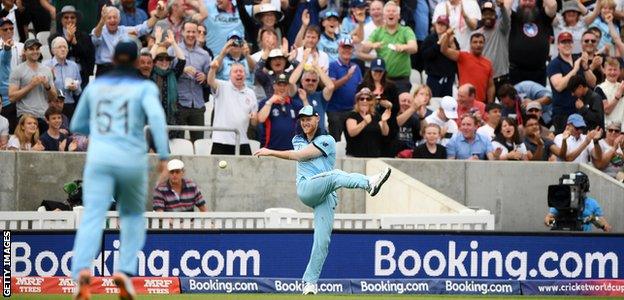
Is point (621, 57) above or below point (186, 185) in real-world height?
above

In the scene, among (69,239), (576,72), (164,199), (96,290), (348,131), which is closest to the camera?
(96,290)

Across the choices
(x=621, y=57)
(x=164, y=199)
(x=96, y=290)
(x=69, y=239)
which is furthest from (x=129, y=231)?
(x=621, y=57)

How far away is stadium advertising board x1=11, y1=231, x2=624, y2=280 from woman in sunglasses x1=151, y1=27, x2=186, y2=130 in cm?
386

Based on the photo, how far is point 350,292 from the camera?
18844mm

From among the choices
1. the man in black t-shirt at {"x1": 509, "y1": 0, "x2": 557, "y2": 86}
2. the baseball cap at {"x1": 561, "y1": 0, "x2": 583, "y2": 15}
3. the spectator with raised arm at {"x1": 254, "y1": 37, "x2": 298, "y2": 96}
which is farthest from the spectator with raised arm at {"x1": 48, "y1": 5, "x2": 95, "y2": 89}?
the baseball cap at {"x1": 561, "y1": 0, "x2": 583, "y2": 15}

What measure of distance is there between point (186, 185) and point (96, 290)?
3864 millimetres

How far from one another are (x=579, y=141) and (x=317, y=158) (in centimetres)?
874

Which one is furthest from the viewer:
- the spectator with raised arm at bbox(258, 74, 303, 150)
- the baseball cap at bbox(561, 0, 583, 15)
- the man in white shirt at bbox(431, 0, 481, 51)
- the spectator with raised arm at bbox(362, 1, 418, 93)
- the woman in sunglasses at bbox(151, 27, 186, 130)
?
the baseball cap at bbox(561, 0, 583, 15)

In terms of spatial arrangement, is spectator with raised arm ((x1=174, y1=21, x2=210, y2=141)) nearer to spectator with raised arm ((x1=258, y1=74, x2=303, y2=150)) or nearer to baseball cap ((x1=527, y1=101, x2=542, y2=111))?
spectator with raised arm ((x1=258, y1=74, x2=303, y2=150))

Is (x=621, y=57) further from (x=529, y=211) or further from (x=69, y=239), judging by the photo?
(x=69, y=239)

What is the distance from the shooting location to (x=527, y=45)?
2656 cm

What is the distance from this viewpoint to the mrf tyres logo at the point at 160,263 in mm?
18844

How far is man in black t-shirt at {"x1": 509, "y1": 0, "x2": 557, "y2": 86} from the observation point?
26531mm

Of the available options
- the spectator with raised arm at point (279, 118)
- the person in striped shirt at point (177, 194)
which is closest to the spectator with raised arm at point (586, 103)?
the spectator with raised arm at point (279, 118)
